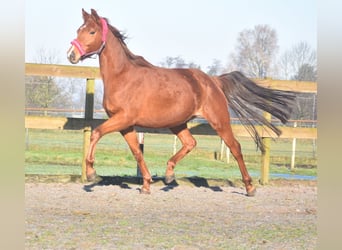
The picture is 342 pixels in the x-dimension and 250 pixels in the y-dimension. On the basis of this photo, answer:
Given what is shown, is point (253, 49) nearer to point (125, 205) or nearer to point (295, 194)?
point (295, 194)

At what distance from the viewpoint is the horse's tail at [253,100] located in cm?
693

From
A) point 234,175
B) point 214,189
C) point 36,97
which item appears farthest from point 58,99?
point 214,189

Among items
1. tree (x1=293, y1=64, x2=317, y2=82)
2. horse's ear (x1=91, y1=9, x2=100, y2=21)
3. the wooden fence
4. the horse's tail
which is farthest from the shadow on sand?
tree (x1=293, y1=64, x2=317, y2=82)

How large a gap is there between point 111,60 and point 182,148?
1.47m

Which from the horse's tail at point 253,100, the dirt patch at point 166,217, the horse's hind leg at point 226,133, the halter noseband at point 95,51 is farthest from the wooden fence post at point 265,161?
the halter noseband at point 95,51

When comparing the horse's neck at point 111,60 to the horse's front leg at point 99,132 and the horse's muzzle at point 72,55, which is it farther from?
the horse's front leg at point 99,132

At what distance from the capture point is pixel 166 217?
15.7ft

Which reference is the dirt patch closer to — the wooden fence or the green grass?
the wooden fence

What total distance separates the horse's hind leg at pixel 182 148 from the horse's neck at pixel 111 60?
49.3 inches

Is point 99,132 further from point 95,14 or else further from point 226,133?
point 226,133

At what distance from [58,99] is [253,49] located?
11201 millimetres

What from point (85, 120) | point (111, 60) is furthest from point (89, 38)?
point (85, 120)
